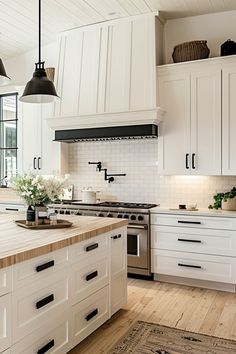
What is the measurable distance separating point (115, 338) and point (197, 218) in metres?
1.75

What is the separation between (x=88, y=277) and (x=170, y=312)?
3.71ft

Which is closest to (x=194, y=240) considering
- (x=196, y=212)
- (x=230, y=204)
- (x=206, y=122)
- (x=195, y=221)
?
(x=195, y=221)

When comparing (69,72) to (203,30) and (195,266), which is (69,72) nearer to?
(203,30)

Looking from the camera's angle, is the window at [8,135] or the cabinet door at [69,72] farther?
the window at [8,135]

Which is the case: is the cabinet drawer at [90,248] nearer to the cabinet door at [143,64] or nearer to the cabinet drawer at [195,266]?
the cabinet drawer at [195,266]

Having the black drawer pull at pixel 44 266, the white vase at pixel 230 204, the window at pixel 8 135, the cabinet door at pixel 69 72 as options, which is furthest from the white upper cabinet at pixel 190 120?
A: the window at pixel 8 135

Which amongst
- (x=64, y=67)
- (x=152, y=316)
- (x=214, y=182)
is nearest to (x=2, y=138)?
(x=64, y=67)

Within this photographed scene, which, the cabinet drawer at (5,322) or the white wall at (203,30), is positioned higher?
the white wall at (203,30)

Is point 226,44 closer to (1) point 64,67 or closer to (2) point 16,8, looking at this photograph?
(1) point 64,67

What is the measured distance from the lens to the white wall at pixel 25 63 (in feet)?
18.0

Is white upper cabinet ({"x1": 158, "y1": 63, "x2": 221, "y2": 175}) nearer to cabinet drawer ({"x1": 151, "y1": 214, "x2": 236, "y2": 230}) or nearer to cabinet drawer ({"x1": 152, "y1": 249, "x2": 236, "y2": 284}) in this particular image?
cabinet drawer ({"x1": 151, "y1": 214, "x2": 236, "y2": 230})

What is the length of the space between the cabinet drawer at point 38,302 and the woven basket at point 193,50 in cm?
307

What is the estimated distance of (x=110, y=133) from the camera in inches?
181

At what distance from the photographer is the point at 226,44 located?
4113 millimetres
